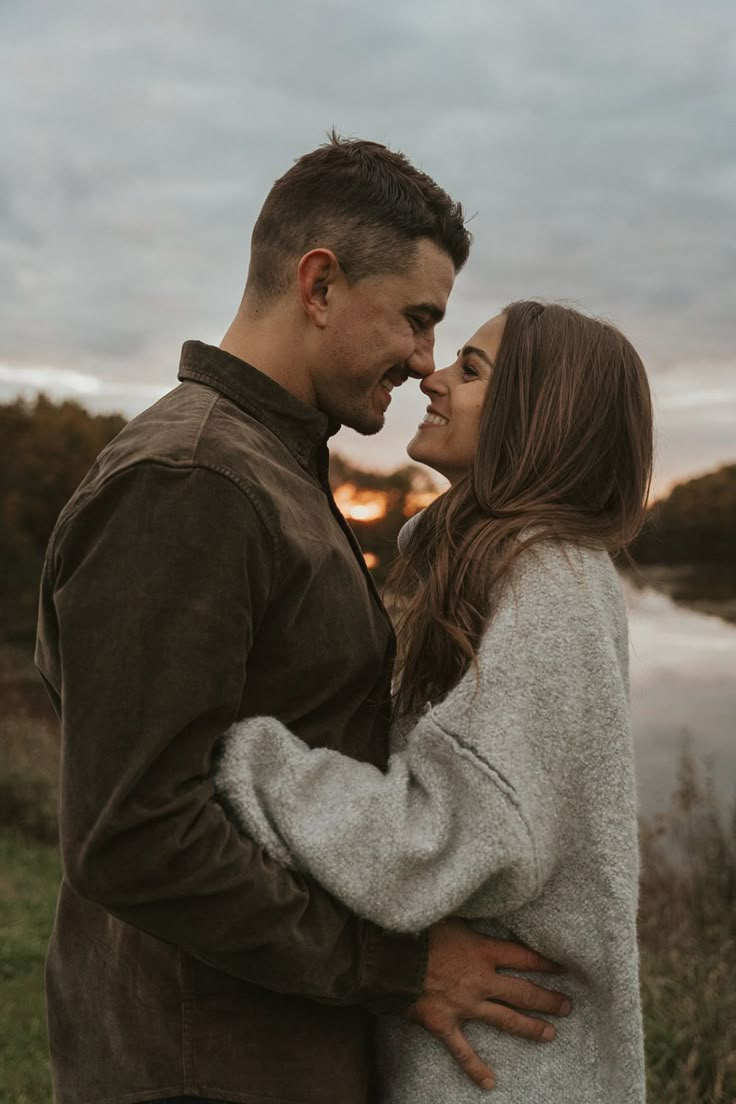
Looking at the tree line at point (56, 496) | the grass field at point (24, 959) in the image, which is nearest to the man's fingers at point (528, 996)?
the grass field at point (24, 959)

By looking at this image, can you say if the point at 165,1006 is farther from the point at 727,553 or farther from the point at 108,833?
the point at 727,553

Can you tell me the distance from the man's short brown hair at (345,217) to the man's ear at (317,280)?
3 cm

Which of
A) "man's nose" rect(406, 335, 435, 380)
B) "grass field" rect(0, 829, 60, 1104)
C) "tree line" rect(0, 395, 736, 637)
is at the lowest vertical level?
→ "grass field" rect(0, 829, 60, 1104)

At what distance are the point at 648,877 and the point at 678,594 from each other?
24024 mm

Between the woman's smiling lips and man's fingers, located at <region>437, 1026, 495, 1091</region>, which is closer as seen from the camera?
man's fingers, located at <region>437, 1026, 495, 1091</region>

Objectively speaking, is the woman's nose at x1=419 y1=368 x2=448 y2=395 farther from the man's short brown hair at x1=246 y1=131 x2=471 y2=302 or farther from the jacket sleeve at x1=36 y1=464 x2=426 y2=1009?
the jacket sleeve at x1=36 y1=464 x2=426 y2=1009

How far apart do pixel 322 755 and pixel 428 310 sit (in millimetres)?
1124

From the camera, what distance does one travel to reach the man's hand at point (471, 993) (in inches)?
75.4

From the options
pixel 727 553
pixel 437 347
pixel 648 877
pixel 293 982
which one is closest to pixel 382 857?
pixel 293 982

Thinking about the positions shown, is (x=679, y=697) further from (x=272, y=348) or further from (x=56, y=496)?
(x=56, y=496)

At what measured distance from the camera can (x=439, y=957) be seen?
1917 millimetres

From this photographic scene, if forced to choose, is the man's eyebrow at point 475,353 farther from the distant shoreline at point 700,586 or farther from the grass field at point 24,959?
the distant shoreline at point 700,586

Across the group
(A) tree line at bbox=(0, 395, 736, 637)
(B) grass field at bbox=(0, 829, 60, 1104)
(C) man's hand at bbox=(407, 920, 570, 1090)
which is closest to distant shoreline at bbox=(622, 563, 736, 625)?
(A) tree line at bbox=(0, 395, 736, 637)

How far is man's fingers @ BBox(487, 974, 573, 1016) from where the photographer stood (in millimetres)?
1923
